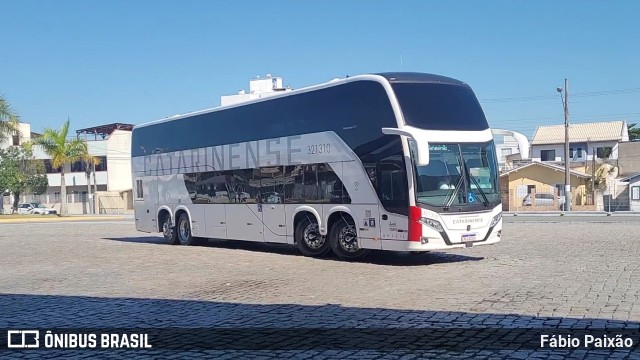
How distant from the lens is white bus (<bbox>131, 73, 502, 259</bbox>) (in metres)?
13.7

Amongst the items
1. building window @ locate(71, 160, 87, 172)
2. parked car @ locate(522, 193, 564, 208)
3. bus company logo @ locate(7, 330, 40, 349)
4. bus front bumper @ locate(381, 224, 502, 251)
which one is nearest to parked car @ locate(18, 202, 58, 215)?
building window @ locate(71, 160, 87, 172)

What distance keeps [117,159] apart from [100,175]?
3.07 metres

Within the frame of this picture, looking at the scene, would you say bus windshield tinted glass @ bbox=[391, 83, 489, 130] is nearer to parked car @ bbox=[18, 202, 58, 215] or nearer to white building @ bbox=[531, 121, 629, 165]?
white building @ bbox=[531, 121, 629, 165]

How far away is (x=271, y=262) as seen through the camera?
15.6m

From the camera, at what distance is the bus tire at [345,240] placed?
49.5 ft

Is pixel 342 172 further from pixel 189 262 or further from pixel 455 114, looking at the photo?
pixel 189 262

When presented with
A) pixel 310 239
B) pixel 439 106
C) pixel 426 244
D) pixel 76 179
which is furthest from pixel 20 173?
pixel 426 244

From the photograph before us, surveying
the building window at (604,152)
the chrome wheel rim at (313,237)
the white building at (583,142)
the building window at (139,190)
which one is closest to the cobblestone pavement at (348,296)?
the chrome wheel rim at (313,237)

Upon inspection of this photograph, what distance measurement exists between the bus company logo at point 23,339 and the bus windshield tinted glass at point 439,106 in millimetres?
8318

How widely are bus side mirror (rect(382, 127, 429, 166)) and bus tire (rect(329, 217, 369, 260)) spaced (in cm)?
251

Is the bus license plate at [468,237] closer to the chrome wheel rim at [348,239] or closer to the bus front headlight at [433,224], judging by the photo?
the bus front headlight at [433,224]

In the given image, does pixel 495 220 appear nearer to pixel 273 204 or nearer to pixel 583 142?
Answer: pixel 273 204

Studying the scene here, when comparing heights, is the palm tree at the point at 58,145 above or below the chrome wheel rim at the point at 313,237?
above

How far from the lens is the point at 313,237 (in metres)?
16.2
